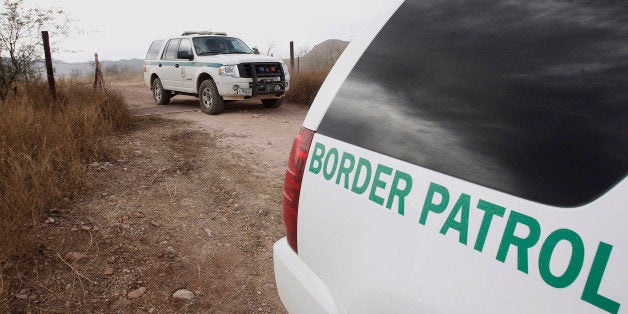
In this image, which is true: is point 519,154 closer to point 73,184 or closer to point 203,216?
point 203,216

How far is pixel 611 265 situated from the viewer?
2.31ft

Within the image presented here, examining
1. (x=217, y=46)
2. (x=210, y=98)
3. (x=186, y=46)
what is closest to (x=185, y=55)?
(x=186, y=46)

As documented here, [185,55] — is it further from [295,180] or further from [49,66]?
[295,180]

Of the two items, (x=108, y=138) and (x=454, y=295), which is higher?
(x=454, y=295)

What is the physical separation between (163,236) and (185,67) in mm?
6851

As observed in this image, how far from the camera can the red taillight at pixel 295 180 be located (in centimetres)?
149

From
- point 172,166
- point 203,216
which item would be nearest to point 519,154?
point 203,216

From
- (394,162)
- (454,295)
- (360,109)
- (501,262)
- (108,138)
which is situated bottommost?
(108,138)

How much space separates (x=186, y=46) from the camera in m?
9.34

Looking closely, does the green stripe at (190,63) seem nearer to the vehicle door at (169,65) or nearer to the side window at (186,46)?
the vehicle door at (169,65)

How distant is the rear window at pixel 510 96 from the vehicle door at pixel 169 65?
30.9 feet

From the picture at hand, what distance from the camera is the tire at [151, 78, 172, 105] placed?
1072 centimetres

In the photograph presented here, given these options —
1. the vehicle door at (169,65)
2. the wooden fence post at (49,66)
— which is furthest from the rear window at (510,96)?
the vehicle door at (169,65)

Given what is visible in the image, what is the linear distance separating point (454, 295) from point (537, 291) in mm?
191
